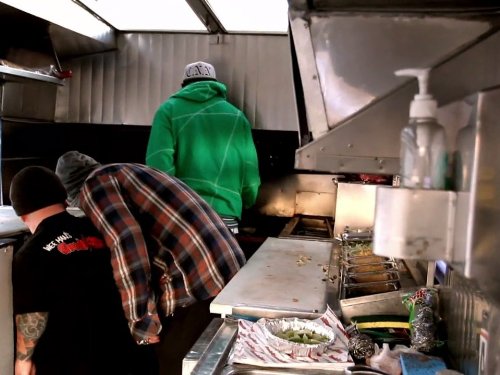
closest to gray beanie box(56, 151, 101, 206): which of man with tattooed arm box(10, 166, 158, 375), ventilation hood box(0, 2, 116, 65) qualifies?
man with tattooed arm box(10, 166, 158, 375)

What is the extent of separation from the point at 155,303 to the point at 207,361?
2.96 feet

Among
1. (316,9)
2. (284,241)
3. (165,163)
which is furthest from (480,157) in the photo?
(165,163)

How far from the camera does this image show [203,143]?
3.16 meters

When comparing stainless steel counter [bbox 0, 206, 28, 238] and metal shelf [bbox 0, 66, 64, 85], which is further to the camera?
metal shelf [bbox 0, 66, 64, 85]

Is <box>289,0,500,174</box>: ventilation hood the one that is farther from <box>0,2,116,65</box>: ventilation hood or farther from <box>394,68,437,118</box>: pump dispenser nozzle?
<box>0,2,116,65</box>: ventilation hood

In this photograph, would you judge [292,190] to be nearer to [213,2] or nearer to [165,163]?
[165,163]

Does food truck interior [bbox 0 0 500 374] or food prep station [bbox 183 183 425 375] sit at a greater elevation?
food truck interior [bbox 0 0 500 374]

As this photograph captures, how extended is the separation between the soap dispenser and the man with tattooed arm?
150cm

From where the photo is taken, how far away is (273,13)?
3.25 m

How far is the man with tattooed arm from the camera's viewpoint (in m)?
1.88

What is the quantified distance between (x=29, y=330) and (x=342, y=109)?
5.16 ft

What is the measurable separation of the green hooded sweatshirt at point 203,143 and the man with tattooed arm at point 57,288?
111cm

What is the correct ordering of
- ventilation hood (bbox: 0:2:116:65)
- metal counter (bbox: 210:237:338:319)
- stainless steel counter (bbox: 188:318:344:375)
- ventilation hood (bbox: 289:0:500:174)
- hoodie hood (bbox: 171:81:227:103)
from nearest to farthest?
ventilation hood (bbox: 289:0:500:174)
stainless steel counter (bbox: 188:318:344:375)
metal counter (bbox: 210:237:338:319)
hoodie hood (bbox: 171:81:227:103)
ventilation hood (bbox: 0:2:116:65)

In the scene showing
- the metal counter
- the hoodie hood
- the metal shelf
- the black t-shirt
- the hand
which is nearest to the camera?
the metal counter
